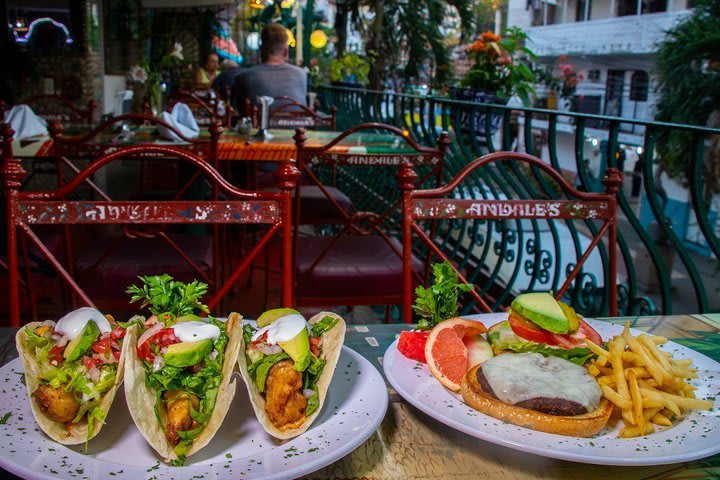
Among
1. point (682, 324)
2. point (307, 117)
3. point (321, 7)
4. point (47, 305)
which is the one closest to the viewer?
point (682, 324)

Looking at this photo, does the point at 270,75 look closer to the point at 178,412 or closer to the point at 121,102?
the point at 121,102

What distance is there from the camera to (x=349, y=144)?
3.61m

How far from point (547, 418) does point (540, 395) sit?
0.03 m

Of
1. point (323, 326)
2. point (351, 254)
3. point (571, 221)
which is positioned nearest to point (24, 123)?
point (351, 254)

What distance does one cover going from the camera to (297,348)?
72 centimetres

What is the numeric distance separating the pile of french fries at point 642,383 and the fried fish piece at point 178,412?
1.53 feet

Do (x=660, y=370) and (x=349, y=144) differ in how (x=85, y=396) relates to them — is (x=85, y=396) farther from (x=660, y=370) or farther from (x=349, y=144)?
(x=349, y=144)

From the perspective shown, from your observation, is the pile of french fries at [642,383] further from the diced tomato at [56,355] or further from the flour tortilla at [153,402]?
the diced tomato at [56,355]

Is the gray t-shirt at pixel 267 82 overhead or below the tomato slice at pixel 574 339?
overhead

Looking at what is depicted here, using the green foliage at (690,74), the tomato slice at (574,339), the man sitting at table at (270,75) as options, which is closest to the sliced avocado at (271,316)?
the tomato slice at (574,339)

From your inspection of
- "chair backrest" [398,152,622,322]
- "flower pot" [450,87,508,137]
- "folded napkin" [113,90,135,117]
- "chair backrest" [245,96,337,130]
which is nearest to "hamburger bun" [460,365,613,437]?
"chair backrest" [398,152,622,322]

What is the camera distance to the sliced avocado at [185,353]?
0.68 m

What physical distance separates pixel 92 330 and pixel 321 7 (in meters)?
19.3

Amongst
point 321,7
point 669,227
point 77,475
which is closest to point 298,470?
point 77,475
